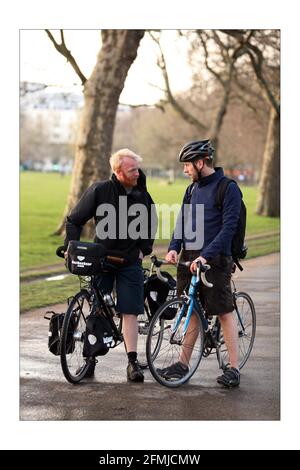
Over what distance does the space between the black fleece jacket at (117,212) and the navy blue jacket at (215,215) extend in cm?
28

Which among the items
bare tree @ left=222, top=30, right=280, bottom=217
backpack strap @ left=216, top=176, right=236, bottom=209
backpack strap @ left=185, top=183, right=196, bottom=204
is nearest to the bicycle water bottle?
backpack strap @ left=185, top=183, right=196, bottom=204

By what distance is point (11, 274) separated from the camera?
6082 millimetres

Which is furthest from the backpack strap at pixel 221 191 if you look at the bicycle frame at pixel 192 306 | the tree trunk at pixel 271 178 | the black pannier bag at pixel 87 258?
the tree trunk at pixel 271 178

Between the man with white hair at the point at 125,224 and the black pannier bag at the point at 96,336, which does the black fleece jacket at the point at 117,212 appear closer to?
the man with white hair at the point at 125,224

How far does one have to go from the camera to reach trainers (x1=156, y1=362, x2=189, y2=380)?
6621 millimetres

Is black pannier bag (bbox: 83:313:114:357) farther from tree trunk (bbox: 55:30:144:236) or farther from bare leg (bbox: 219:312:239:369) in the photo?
tree trunk (bbox: 55:30:144:236)

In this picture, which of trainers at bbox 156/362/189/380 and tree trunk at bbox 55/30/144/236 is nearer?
trainers at bbox 156/362/189/380

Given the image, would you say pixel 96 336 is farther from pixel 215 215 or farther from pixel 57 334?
pixel 215 215

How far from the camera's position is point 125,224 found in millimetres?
6453

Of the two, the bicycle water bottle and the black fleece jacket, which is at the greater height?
the black fleece jacket

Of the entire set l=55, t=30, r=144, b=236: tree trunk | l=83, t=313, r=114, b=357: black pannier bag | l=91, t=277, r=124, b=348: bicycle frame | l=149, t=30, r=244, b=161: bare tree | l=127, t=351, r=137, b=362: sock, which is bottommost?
l=127, t=351, r=137, b=362: sock

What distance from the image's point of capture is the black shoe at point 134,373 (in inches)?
262
